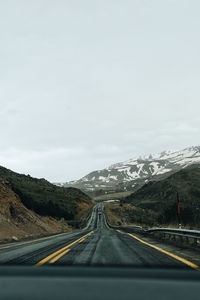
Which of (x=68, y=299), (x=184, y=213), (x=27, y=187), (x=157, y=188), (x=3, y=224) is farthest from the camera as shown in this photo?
(x=157, y=188)

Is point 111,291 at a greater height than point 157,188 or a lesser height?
lesser

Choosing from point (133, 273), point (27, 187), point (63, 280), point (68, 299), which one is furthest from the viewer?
point (27, 187)

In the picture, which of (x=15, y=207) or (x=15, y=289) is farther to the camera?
(x=15, y=207)

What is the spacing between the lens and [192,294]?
135 inches

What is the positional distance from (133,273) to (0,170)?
7743 cm

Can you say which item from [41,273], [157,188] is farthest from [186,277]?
[157,188]

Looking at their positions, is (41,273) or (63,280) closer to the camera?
(63,280)

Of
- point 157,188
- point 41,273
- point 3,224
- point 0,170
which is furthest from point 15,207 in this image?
point 157,188

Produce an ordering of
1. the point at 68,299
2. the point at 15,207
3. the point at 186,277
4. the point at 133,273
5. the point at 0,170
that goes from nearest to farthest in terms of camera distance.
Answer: the point at 68,299 < the point at 186,277 < the point at 133,273 < the point at 15,207 < the point at 0,170

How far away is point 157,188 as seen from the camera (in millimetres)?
175125

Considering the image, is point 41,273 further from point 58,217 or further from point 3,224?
point 58,217

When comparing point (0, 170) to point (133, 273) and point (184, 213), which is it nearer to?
point (184, 213)

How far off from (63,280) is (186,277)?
1963 mm

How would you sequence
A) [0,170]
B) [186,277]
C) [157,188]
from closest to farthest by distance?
[186,277]
[0,170]
[157,188]
